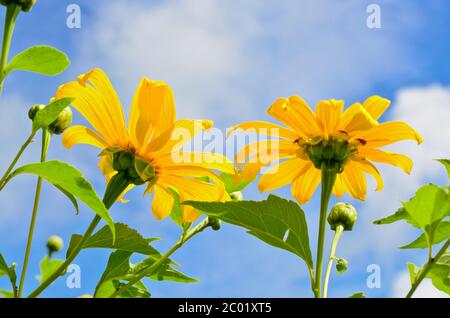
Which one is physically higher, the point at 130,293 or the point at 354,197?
the point at 354,197

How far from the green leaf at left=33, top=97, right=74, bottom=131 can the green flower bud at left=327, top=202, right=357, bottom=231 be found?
2.83 ft

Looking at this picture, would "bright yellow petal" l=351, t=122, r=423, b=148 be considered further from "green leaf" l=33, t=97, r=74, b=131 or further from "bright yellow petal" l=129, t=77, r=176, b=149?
"green leaf" l=33, t=97, r=74, b=131

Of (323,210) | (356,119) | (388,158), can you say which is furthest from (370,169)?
(323,210)

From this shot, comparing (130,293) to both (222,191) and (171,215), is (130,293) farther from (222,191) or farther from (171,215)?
(222,191)

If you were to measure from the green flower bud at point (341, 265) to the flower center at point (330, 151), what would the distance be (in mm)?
262

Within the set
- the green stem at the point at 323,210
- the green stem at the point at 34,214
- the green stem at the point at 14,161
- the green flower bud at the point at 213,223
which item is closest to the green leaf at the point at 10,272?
the green stem at the point at 34,214

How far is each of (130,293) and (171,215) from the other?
0.23 meters

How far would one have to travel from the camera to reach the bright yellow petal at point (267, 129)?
128 cm

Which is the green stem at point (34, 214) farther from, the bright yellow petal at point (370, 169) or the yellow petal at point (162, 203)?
the bright yellow petal at point (370, 169)

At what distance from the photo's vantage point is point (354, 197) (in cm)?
148

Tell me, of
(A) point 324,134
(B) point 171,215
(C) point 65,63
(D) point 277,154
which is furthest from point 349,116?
(C) point 65,63

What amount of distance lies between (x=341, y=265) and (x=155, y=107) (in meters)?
0.64

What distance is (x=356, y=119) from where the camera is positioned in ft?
4.15

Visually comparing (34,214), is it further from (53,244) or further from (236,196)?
(53,244)
